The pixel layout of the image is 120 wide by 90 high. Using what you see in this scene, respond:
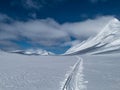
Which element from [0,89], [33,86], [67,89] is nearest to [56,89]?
[67,89]

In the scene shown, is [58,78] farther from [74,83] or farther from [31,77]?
[74,83]

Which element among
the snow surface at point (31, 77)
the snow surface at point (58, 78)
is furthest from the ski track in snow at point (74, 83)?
the snow surface at point (31, 77)

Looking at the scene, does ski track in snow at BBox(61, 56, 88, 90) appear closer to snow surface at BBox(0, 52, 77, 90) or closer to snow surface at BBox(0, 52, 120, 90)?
snow surface at BBox(0, 52, 120, 90)

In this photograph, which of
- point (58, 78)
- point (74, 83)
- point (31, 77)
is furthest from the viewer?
point (31, 77)

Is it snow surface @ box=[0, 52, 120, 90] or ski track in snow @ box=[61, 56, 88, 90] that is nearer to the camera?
ski track in snow @ box=[61, 56, 88, 90]

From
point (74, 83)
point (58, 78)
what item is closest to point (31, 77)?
point (58, 78)

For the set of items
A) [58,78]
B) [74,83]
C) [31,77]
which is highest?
[31,77]

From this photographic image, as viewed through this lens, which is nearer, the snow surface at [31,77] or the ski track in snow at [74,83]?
the ski track in snow at [74,83]

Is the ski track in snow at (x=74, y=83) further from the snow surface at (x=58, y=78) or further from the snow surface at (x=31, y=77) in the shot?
the snow surface at (x=31, y=77)

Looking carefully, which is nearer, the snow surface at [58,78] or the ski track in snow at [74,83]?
the ski track in snow at [74,83]

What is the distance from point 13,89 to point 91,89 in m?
4.01

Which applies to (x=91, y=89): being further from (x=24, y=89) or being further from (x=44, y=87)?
(x=24, y=89)

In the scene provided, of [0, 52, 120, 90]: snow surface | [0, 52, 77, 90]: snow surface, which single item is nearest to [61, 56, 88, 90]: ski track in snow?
[0, 52, 120, 90]: snow surface

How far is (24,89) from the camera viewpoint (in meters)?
11.6
